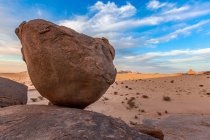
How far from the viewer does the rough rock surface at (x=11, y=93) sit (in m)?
8.98

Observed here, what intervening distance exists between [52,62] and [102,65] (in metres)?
1.12

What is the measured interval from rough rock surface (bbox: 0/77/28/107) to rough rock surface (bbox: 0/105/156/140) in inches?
112

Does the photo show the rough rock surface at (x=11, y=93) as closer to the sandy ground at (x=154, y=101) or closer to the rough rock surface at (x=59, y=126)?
the rough rock surface at (x=59, y=126)

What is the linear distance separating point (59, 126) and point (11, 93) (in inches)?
182

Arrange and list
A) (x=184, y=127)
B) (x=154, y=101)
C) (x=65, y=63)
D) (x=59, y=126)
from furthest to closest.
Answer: (x=154, y=101) → (x=184, y=127) → (x=65, y=63) → (x=59, y=126)

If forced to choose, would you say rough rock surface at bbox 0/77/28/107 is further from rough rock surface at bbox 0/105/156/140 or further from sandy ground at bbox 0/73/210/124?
sandy ground at bbox 0/73/210/124

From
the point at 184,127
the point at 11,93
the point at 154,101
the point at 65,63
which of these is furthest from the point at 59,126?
the point at 154,101

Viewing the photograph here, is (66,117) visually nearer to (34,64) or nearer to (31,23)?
(34,64)

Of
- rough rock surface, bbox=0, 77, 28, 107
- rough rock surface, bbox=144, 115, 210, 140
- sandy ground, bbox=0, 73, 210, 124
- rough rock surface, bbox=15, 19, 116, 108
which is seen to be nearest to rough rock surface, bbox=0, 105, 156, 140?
rough rock surface, bbox=15, 19, 116, 108

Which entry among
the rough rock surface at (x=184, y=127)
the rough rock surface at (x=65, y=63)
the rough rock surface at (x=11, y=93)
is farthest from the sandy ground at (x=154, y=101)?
the rough rock surface at (x=65, y=63)

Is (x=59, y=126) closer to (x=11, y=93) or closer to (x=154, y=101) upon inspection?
(x=11, y=93)

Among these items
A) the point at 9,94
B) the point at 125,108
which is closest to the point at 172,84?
the point at 125,108

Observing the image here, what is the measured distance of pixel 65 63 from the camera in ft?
20.0

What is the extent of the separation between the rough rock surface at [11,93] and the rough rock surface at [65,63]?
9.28 feet
